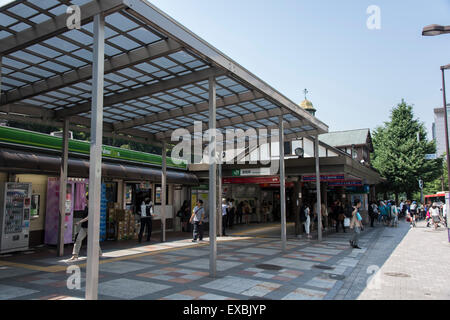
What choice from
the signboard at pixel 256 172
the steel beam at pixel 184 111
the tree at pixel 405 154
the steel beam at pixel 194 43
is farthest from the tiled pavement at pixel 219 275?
the tree at pixel 405 154

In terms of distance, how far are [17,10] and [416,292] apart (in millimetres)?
9253

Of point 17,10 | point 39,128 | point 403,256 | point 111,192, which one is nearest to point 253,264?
point 403,256

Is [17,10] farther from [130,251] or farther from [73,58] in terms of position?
[130,251]

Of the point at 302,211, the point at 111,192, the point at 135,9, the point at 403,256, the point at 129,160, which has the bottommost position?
the point at 403,256

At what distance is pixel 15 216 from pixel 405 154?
38335mm

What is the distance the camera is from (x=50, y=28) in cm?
615

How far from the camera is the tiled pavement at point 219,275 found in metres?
6.41

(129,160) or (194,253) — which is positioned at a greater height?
(129,160)

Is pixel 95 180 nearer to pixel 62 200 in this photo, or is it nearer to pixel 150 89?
pixel 150 89

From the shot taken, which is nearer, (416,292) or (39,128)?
(416,292)

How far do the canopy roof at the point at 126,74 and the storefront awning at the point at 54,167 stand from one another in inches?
50.6

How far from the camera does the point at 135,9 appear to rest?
18.0 ft

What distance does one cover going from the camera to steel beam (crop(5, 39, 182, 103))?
22.7 feet

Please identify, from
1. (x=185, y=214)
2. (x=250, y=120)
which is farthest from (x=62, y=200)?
(x=185, y=214)
